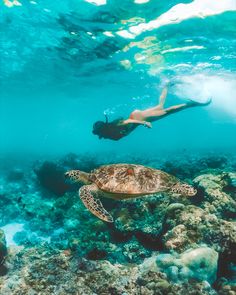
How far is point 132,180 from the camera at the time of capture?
6582 mm

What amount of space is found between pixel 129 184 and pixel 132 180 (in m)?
0.14

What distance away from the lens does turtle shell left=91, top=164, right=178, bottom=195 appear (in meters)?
6.45

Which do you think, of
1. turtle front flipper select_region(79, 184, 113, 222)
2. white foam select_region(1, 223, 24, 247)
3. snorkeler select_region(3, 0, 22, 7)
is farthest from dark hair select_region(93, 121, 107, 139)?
snorkeler select_region(3, 0, 22, 7)

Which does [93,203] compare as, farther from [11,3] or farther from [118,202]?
[11,3]

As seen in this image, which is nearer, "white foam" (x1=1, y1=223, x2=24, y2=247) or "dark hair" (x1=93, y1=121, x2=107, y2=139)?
"white foam" (x1=1, y1=223, x2=24, y2=247)

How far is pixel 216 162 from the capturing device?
14812mm

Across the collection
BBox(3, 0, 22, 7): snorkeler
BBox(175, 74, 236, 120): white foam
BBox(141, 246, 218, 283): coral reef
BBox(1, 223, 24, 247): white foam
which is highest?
BBox(3, 0, 22, 7): snorkeler

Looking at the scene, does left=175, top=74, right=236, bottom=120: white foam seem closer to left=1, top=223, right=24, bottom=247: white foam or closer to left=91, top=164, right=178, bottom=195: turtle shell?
left=1, top=223, right=24, bottom=247: white foam

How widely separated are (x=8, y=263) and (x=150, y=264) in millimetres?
3583

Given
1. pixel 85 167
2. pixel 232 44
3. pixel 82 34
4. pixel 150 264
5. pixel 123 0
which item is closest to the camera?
pixel 150 264

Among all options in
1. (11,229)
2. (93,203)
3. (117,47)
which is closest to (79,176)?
(93,203)

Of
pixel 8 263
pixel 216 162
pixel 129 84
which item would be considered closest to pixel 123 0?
pixel 216 162

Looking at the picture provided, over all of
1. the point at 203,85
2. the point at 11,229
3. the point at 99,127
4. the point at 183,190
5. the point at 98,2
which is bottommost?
the point at 11,229

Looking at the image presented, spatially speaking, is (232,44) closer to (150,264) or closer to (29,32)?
(29,32)
